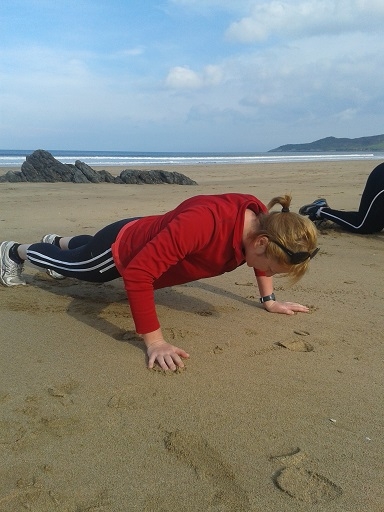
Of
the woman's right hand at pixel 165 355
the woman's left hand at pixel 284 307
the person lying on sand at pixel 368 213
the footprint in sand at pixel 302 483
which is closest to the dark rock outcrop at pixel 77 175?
the person lying on sand at pixel 368 213

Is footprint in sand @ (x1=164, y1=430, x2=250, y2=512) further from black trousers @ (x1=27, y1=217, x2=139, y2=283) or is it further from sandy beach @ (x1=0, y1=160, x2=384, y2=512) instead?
black trousers @ (x1=27, y1=217, x2=139, y2=283)

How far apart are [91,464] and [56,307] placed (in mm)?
1633

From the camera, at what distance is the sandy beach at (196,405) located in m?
1.41

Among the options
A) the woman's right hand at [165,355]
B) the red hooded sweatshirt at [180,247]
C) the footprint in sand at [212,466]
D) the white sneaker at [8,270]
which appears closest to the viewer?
the footprint in sand at [212,466]

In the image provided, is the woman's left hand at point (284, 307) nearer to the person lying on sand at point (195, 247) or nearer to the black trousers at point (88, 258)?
the person lying on sand at point (195, 247)

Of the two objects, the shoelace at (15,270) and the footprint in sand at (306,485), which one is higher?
the shoelace at (15,270)

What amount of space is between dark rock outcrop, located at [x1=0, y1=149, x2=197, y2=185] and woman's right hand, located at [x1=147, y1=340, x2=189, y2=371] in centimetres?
1116

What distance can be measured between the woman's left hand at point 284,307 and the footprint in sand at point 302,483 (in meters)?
1.45

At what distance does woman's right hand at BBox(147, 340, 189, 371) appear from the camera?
7.14 feet

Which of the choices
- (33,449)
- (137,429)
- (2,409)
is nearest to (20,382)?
(2,409)

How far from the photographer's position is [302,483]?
1.43m

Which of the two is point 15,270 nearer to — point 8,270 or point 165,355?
point 8,270

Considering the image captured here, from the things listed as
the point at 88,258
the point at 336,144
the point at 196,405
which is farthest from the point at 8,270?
the point at 336,144

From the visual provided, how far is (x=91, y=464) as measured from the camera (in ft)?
4.98
